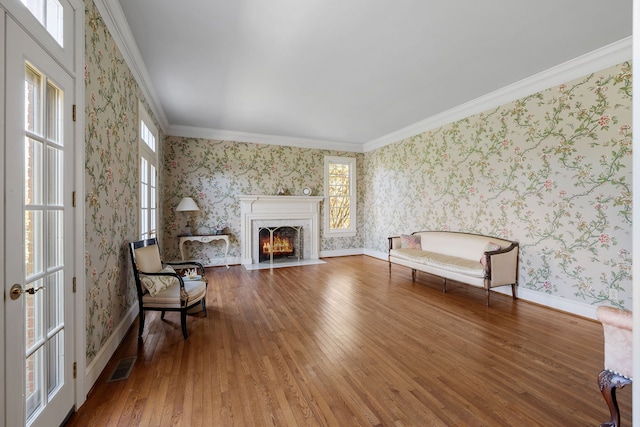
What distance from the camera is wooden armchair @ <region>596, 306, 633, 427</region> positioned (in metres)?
1.34

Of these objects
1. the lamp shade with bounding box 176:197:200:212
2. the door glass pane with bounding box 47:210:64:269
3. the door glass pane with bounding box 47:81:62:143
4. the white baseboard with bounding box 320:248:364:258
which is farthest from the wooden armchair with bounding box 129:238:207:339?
the white baseboard with bounding box 320:248:364:258

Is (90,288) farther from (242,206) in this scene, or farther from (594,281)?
(594,281)

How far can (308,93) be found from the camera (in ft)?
12.8

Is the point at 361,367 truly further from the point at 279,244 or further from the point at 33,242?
the point at 279,244

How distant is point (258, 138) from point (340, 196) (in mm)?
2381

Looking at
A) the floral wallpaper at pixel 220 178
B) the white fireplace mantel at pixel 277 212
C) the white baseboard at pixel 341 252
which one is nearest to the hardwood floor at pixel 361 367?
the white fireplace mantel at pixel 277 212

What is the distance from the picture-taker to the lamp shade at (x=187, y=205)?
16.8ft

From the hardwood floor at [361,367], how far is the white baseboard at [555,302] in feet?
0.36

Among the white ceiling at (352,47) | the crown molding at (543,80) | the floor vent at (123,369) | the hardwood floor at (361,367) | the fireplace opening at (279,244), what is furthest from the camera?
the fireplace opening at (279,244)

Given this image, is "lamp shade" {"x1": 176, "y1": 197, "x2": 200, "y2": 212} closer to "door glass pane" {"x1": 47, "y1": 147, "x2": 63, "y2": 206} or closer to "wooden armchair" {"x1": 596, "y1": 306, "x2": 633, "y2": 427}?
"door glass pane" {"x1": 47, "y1": 147, "x2": 63, "y2": 206}

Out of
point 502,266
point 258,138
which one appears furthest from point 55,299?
point 258,138

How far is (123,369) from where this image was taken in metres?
2.08

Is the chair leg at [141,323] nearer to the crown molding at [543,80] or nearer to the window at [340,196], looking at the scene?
the window at [340,196]

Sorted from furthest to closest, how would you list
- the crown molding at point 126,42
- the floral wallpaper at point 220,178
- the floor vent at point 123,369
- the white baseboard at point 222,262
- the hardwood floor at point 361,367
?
the white baseboard at point 222,262
the floral wallpaper at point 220,178
the crown molding at point 126,42
the floor vent at point 123,369
the hardwood floor at point 361,367
